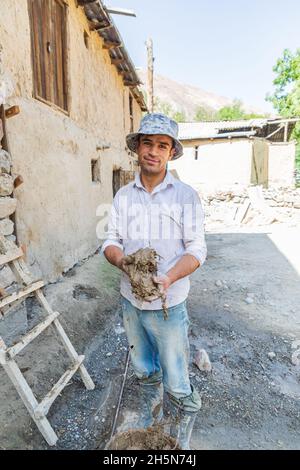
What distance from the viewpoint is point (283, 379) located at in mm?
3256

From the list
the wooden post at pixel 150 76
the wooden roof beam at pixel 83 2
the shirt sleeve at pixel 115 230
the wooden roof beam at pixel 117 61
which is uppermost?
the wooden post at pixel 150 76

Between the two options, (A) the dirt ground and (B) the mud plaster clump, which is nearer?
(B) the mud plaster clump

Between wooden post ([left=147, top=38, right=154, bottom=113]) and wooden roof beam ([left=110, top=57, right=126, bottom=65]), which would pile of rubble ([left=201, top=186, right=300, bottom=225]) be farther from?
wooden roof beam ([left=110, top=57, right=126, bottom=65])

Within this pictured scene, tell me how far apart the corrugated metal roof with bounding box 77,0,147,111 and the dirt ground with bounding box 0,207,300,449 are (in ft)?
16.0

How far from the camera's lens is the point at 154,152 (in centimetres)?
205

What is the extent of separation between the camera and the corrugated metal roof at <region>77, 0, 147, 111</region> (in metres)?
5.94

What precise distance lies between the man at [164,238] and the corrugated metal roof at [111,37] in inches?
204

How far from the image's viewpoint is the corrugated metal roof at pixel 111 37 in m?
5.94

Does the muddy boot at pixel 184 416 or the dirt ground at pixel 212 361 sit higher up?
the muddy boot at pixel 184 416

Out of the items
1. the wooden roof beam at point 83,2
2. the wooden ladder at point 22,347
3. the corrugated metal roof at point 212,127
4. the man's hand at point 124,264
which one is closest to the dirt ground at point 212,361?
the wooden ladder at point 22,347

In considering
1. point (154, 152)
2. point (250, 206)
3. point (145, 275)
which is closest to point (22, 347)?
point (145, 275)

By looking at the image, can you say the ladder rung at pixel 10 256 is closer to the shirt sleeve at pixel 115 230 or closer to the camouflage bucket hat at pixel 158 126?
the shirt sleeve at pixel 115 230

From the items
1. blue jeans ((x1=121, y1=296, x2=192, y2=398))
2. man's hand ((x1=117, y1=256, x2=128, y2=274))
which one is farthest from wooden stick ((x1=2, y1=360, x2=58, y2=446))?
man's hand ((x1=117, y1=256, x2=128, y2=274))

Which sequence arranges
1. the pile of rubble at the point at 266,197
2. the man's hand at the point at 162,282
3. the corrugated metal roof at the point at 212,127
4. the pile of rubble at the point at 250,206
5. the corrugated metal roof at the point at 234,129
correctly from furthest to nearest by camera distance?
the corrugated metal roof at the point at 212,127, the corrugated metal roof at the point at 234,129, the pile of rubble at the point at 266,197, the pile of rubble at the point at 250,206, the man's hand at the point at 162,282
